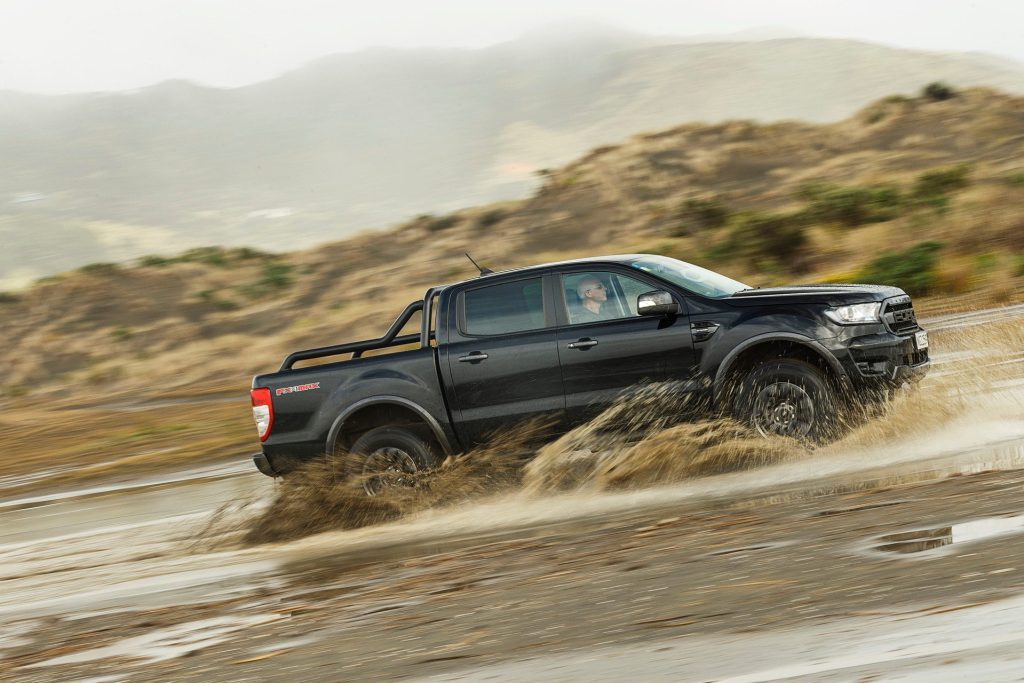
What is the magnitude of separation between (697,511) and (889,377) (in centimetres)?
182

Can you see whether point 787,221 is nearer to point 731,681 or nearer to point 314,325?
point 314,325

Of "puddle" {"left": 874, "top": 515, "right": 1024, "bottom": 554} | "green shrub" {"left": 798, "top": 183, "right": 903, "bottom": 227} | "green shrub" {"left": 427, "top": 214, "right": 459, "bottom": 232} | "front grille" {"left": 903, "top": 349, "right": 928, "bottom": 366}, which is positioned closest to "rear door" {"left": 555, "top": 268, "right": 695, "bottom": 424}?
"front grille" {"left": 903, "top": 349, "right": 928, "bottom": 366}

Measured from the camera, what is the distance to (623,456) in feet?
29.5

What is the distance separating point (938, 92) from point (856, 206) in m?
22.7

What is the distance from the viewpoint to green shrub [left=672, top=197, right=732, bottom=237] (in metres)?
40.6

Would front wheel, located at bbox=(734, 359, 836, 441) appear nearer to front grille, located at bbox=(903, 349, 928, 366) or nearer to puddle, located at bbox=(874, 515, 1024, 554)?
front grille, located at bbox=(903, 349, 928, 366)

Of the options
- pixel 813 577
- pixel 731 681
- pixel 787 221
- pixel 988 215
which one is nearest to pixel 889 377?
pixel 813 577

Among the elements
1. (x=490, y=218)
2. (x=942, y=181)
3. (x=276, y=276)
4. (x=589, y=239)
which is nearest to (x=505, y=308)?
(x=942, y=181)

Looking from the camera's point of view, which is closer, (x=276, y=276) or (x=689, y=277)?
(x=689, y=277)

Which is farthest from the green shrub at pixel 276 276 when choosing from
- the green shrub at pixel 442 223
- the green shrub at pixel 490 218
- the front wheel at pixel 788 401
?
the front wheel at pixel 788 401

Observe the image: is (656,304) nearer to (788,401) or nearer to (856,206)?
(788,401)

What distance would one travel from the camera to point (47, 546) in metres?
10.7

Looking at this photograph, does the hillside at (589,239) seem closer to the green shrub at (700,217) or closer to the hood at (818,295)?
the green shrub at (700,217)

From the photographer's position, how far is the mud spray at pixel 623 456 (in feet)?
28.7
